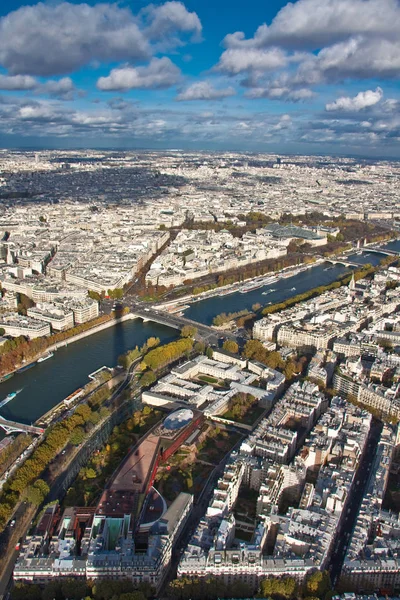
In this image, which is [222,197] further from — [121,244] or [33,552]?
[33,552]

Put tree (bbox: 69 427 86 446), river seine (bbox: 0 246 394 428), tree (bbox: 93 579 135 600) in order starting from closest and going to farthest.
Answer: tree (bbox: 93 579 135 600) → tree (bbox: 69 427 86 446) → river seine (bbox: 0 246 394 428)

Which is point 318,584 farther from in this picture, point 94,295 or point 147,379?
point 94,295

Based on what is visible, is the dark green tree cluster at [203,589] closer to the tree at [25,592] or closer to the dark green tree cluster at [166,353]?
the tree at [25,592]

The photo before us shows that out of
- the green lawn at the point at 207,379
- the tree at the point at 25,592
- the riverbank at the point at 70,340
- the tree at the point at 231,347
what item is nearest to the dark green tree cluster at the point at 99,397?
the green lawn at the point at 207,379

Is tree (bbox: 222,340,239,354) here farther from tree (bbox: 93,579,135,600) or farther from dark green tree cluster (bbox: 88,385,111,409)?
tree (bbox: 93,579,135,600)

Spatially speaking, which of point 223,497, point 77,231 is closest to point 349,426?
point 223,497

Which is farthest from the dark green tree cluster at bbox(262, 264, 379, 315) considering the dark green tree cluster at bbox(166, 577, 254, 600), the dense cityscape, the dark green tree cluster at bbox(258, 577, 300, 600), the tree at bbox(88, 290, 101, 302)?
the dark green tree cluster at bbox(166, 577, 254, 600)
